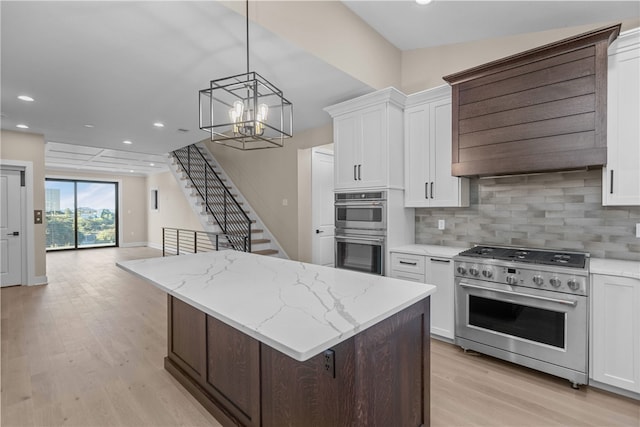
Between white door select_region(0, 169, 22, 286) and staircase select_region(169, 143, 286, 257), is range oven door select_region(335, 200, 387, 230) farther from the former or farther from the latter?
white door select_region(0, 169, 22, 286)

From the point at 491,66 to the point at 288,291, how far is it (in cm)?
267

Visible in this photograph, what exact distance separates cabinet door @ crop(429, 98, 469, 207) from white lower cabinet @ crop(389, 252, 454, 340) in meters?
0.64

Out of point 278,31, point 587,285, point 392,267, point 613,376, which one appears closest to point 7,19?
point 278,31

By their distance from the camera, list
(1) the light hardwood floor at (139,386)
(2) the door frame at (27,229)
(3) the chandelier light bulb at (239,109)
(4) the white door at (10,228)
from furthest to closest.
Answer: (2) the door frame at (27,229), (4) the white door at (10,228), (1) the light hardwood floor at (139,386), (3) the chandelier light bulb at (239,109)

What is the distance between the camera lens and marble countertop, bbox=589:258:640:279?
6.91 ft

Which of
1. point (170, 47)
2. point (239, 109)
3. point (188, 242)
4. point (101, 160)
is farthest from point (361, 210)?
point (101, 160)

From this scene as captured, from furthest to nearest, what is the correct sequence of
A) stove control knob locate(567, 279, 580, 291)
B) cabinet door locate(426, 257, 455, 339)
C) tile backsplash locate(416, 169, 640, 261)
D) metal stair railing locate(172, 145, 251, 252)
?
metal stair railing locate(172, 145, 251, 252)
cabinet door locate(426, 257, 455, 339)
tile backsplash locate(416, 169, 640, 261)
stove control knob locate(567, 279, 580, 291)

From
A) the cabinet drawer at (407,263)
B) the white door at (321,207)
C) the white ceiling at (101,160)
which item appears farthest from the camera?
the white ceiling at (101,160)

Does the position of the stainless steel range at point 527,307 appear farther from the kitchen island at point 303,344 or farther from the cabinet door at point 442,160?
the kitchen island at point 303,344

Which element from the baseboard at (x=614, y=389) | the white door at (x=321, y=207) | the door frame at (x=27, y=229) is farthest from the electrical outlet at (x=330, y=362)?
the door frame at (x=27, y=229)

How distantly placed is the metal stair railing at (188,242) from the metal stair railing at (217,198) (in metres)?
0.29

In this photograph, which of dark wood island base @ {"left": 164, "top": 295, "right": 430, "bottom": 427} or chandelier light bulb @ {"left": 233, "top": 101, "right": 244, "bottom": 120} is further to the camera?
chandelier light bulb @ {"left": 233, "top": 101, "right": 244, "bottom": 120}

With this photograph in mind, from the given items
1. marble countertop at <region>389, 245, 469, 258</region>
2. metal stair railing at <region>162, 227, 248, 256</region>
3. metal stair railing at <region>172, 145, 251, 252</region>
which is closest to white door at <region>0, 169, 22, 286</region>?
metal stair railing at <region>162, 227, 248, 256</region>

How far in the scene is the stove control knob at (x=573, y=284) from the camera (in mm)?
2232
